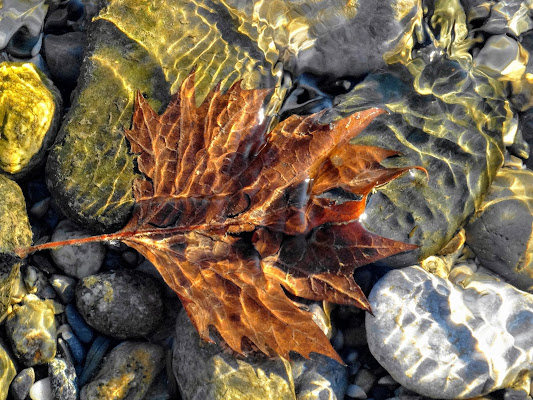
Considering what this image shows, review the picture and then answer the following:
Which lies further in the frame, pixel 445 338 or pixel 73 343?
pixel 73 343

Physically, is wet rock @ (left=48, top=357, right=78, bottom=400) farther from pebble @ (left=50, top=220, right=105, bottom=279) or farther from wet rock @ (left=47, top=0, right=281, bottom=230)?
wet rock @ (left=47, top=0, right=281, bottom=230)

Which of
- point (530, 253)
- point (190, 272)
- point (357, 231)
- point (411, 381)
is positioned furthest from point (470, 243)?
point (190, 272)

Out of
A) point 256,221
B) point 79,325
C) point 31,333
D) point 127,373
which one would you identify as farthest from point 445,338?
point 31,333

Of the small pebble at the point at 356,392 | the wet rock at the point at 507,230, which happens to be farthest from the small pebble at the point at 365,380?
the wet rock at the point at 507,230

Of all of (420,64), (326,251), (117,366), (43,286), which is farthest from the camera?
(420,64)

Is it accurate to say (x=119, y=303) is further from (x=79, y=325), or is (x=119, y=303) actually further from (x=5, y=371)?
(x=5, y=371)

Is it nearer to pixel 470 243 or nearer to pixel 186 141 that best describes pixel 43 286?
pixel 186 141
